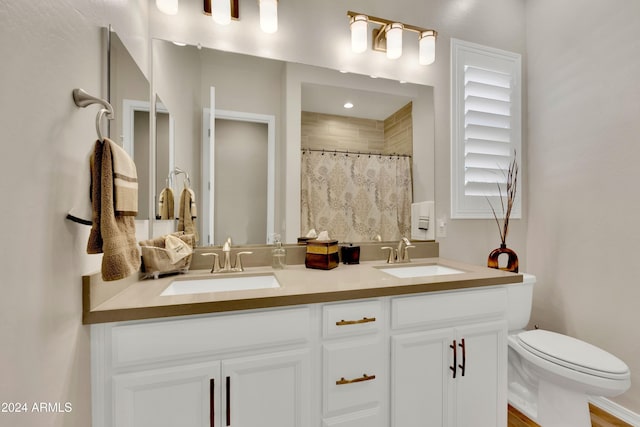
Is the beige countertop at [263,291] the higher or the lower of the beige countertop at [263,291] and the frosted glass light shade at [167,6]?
the lower

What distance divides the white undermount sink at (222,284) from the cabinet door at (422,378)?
2.04 feet

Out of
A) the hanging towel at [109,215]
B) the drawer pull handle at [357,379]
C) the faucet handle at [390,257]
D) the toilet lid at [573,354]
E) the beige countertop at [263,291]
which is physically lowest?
the toilet lid at [573,354]

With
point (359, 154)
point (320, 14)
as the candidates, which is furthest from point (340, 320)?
point (320, 14)

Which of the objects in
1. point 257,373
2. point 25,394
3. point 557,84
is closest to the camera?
point 25,394

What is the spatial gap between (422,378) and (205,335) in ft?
3.01

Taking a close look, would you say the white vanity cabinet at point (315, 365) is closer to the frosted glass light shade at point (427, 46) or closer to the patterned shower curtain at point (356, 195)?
the patterned shower curtain at point (356, 195)

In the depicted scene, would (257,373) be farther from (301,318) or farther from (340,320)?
(340,320)

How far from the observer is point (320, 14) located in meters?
1.62

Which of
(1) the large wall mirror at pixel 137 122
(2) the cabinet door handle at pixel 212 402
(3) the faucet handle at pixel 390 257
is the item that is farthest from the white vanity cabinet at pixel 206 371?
(3) the faucet handle at pixel 390 257

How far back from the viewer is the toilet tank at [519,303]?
165cm

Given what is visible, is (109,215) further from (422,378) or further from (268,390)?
(422,378)

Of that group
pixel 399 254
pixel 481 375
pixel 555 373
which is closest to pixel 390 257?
pixel 399 254

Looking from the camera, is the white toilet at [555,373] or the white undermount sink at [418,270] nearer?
the white toilet at [555,373]

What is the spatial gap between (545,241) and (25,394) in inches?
105
